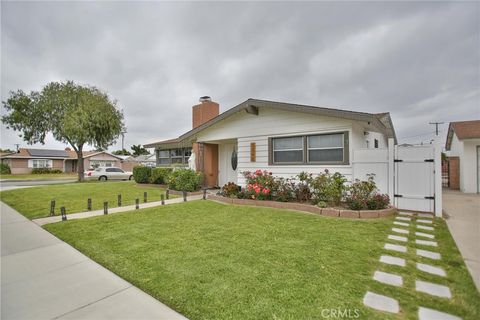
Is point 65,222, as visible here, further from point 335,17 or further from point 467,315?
point 335,17

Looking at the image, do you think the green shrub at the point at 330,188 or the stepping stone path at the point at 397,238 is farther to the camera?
the green shrub at the point at 330,188

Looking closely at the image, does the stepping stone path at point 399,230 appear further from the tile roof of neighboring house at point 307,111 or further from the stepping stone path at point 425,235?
the tile roof of neighboring house at point 307,111

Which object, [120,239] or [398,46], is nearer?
[120,239]

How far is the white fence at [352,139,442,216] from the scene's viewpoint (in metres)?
6.47

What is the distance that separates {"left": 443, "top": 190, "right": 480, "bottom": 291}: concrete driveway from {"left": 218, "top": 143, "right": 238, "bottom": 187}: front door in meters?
8.83

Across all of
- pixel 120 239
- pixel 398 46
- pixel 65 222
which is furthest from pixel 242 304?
pixel 398 46

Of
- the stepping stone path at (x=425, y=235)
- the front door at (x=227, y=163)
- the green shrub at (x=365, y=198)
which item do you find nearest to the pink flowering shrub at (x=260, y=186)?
the green shrub at (x=365, y=198)

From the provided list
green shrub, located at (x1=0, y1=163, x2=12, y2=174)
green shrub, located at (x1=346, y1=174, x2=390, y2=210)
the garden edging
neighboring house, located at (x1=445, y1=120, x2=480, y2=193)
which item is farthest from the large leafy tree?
neighboring house, located at (x1=445, y1=120, x2=480, y2=193)

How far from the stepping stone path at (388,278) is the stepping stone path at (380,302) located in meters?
0.42

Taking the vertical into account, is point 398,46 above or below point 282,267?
above

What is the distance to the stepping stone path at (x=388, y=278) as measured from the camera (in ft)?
9.42

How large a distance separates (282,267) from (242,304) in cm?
105

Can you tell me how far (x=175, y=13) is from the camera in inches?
357

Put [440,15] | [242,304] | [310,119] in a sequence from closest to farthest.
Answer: [242,304], [440,15], [310,119]
